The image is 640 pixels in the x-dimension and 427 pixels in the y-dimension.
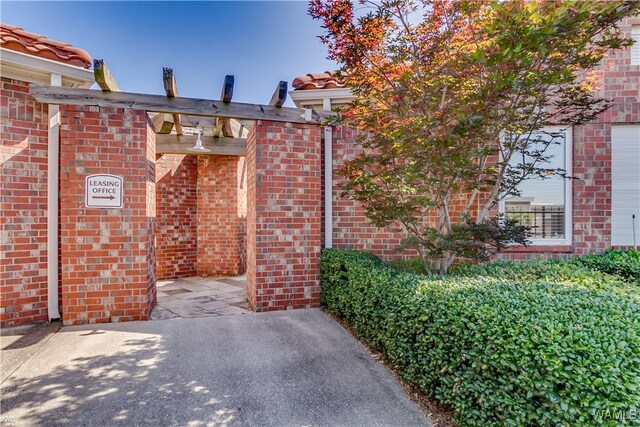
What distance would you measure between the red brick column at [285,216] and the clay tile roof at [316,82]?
2.70ft

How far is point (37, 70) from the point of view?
3.91 m

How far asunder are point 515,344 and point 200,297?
5.04 m

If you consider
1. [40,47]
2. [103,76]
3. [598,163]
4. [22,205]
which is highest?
[40,47]

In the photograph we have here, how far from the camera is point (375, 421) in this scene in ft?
7.23

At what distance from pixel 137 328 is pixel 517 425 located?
4144 millimetres

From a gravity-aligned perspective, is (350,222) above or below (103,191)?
below

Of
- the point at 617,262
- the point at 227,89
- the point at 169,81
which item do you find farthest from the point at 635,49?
the point at 169,81

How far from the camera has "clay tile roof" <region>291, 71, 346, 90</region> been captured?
4953 mm

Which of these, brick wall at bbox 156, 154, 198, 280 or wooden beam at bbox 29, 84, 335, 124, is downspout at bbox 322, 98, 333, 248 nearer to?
wooden beam at bbox 29, 84, 335, 124

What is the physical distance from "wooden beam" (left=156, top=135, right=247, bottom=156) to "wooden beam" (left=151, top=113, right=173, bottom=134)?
13cm

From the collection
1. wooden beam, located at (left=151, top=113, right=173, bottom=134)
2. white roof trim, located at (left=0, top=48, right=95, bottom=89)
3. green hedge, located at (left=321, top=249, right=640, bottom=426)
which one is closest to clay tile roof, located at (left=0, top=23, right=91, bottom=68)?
white roof trim, located at (left=0, top=48, right=95, bottom=89)

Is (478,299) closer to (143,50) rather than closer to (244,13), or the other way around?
(244,13)

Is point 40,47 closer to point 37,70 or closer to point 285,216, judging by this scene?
point 37,70

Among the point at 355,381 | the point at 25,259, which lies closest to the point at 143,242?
the point at 25,259
